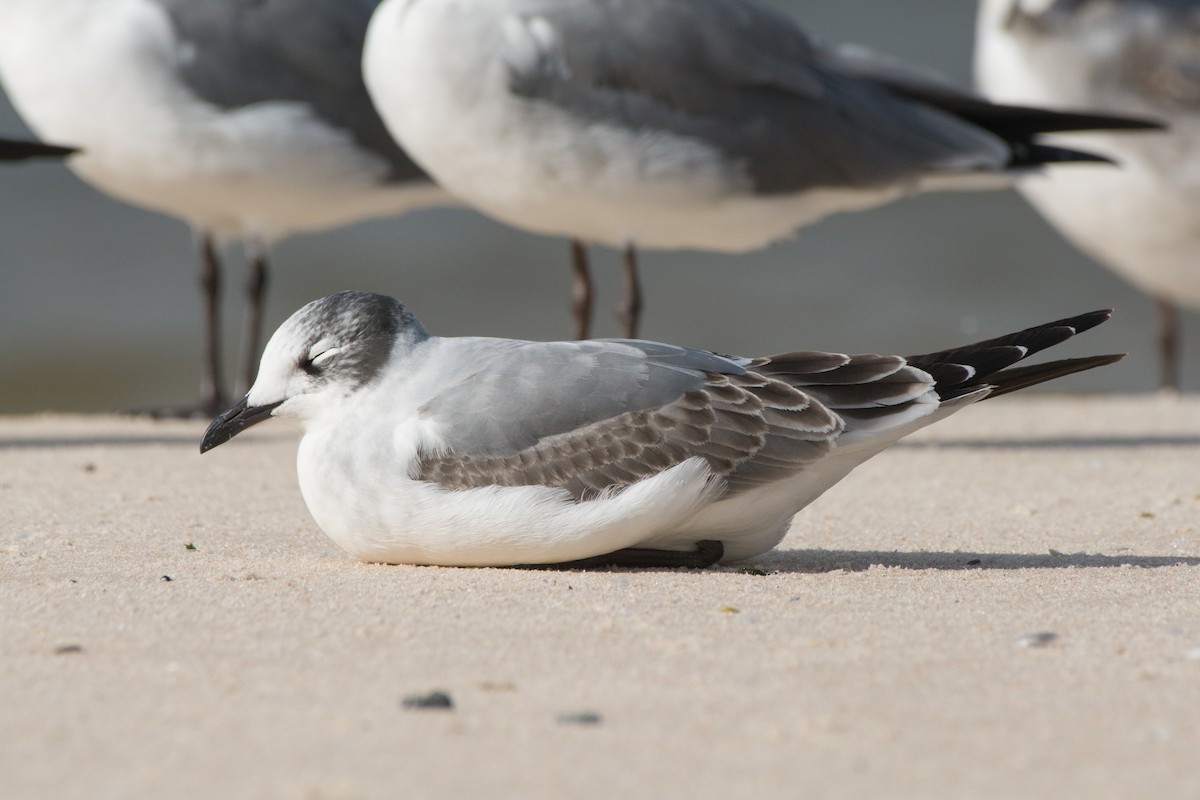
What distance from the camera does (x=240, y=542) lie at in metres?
4.27

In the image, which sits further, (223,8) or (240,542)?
(223,8)

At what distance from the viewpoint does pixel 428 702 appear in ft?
8.39

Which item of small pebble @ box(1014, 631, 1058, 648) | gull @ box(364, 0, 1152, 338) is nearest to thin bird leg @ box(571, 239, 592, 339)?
gull @ box(364, 0, 1152, 338)

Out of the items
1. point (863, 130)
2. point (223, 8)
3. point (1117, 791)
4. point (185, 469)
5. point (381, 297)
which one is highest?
point (223, 8)

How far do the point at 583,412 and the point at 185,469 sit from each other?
2.45 metres

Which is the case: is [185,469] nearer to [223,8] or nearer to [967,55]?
[223,8]

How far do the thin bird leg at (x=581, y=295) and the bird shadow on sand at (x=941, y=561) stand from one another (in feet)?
10.9

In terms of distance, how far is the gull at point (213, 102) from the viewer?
287 inches

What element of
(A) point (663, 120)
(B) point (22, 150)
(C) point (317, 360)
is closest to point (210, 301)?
(B) point (22, 150)

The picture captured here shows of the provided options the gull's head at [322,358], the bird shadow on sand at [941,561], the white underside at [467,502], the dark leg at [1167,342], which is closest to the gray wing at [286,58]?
the gull's head at [322,358]

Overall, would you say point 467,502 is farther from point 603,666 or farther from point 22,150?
point 22,150

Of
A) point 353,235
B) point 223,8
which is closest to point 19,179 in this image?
point 353,235

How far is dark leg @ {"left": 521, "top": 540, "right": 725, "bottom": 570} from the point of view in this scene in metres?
3.85

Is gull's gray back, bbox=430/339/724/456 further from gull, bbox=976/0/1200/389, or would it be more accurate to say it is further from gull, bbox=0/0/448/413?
gull, bbox=976/0/1200/389
